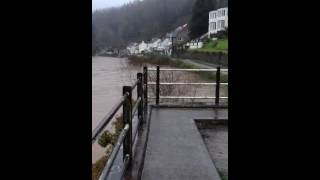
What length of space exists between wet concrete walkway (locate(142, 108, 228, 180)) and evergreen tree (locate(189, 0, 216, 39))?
17.4 m

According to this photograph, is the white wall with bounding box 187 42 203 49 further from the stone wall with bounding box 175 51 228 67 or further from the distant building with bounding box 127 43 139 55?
the distant building with bounding box 127 43 139 55

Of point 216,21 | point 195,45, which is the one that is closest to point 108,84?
point 195,45

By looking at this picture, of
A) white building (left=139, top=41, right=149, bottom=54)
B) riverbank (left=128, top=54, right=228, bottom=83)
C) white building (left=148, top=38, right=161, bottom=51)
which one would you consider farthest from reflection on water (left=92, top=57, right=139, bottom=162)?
white building (left=148, top=38, right=161, bottom=51)

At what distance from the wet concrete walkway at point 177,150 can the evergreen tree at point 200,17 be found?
685 inches

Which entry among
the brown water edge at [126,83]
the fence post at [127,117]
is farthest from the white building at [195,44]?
the fence post at [127,117]

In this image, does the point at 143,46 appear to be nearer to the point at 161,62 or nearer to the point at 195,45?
the point at 161,62

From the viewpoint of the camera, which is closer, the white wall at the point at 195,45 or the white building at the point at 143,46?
the white building at the point at 143,46

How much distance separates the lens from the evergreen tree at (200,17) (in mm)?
24375

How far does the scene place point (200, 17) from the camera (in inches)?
991

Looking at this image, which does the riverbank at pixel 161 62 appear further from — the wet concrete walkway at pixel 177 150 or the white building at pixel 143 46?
the wet concrete walkway at pixel 177 150

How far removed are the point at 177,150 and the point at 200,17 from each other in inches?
818

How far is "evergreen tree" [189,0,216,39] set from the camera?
960 inches
